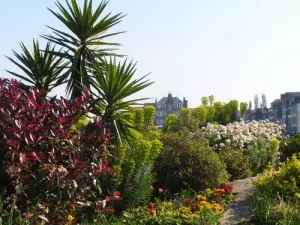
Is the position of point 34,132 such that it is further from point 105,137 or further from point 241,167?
point 241,167

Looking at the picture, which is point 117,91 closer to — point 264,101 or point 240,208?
point 240,208

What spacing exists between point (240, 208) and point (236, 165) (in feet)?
15.3

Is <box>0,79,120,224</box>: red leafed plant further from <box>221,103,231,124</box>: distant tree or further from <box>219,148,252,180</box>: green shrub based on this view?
<box>221,103,231,124</box>: distant tree

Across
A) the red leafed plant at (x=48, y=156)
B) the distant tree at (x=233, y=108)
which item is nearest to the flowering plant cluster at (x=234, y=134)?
the distant tree at (x=233, y=108)

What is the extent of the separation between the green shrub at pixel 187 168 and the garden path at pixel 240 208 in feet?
1.86

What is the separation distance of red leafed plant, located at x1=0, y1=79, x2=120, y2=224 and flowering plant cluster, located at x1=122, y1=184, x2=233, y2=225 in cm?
263

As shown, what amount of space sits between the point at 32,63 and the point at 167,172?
166 inches

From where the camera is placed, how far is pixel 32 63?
29.8 ft

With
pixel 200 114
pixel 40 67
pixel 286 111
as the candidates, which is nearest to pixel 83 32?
pixel 40 67

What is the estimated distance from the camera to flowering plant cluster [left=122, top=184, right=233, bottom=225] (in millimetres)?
8156

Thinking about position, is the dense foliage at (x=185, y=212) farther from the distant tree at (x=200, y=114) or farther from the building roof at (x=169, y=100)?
the building roof at (x=169, y=100)

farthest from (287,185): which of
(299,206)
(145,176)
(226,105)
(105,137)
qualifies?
(226,105)

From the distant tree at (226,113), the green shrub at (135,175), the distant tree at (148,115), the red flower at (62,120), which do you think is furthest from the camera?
the distant tree at (226,113)

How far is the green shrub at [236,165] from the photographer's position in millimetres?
13772
